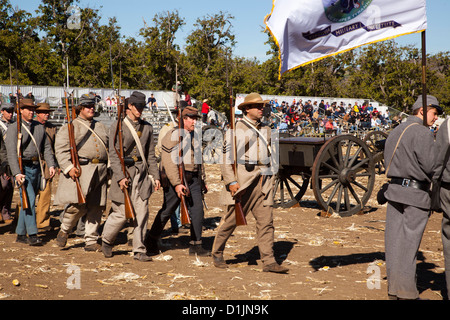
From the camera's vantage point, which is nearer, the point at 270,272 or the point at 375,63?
the point at 270,272

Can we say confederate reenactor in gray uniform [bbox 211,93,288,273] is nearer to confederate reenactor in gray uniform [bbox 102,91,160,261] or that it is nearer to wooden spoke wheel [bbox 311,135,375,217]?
confederate reenactor in gray uniform [bbox 102,91,160,261]

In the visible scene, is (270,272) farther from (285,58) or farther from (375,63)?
(375,63)

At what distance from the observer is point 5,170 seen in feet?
27.4

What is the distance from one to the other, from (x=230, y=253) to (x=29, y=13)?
39228 millimetres

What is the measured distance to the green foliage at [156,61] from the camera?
38188 millimetres

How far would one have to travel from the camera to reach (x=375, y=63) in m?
50.7

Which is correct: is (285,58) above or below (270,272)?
above

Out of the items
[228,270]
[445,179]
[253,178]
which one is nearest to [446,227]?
[445,179]

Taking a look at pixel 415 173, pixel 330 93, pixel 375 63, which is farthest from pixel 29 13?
pixel 415 173

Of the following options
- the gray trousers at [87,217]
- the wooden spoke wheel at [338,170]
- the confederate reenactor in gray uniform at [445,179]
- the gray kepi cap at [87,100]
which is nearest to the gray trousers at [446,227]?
the confederate reenactor in gray uniform at [445,179]

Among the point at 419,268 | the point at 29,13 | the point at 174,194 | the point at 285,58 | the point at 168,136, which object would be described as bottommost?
the point at 419,268

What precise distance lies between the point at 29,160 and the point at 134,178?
76.9 inches

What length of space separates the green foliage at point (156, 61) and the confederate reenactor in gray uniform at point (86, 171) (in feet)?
88.1

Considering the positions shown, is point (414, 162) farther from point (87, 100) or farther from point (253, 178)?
point (87, 100)
